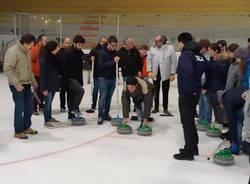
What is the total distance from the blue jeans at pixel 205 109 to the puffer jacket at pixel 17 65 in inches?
105

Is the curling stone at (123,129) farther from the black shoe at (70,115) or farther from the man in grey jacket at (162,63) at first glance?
the man in grey jacket at (162,63)

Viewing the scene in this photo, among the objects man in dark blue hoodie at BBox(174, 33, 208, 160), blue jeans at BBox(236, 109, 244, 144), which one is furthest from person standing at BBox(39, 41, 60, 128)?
blue jeans at BBox(236, 109, 244, 144)

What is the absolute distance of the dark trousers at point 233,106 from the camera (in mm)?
4070

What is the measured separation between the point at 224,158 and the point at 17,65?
2.83 metres

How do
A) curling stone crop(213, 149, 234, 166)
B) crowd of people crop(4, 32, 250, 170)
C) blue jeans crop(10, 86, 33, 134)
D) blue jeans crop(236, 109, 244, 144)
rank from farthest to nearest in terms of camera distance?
blue jeans crop(10, 86, 33, 134), blue jeans crop(236, 109, 244, 144), crowd of people crop(4, 32, 250, 170), curling stone crop(213, 149, 234, 166)

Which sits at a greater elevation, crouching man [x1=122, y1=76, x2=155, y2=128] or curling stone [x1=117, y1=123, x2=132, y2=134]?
crouching man [x1=122, y1=76, x2=155, y2=128]

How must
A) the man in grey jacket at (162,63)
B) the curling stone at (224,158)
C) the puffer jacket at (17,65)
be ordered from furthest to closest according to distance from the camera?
1. the man in grey jacket at (162,63)
2. the puffer jacket at (17,65)
3. the curling stone at (224,158)

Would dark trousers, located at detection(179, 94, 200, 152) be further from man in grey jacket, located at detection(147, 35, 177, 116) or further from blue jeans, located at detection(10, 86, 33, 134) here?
man in grey jacket, located at detection(147, 35, 177, 116)

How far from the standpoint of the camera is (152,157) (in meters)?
4.20

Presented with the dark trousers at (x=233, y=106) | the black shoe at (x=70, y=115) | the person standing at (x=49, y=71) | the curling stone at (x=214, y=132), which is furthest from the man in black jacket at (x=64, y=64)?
the dark trousers at (x=233, y=106)

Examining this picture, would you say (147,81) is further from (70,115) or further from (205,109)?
(70,115)

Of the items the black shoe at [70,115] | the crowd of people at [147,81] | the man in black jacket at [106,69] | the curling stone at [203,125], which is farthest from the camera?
the black shoe at [70,115]

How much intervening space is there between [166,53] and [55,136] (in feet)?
8.64

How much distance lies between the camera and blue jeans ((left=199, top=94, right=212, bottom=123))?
544cm
